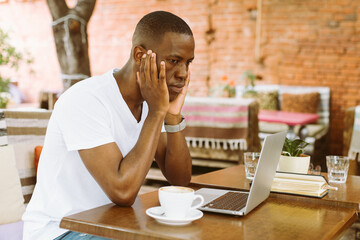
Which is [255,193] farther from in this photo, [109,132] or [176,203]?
[109,132]

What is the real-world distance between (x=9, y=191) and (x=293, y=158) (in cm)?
123

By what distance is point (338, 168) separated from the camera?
166 cm

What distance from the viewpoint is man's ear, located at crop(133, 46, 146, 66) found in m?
1.47

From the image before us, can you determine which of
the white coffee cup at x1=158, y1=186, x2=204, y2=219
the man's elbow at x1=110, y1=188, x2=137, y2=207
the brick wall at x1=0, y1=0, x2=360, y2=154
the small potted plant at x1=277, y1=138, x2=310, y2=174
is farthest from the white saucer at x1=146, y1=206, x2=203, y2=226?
the brick wall at x1=0, y1=0, x2=360, y2=154

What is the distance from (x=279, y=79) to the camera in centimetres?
635

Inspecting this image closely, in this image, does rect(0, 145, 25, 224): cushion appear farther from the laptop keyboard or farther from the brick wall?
the brick wall

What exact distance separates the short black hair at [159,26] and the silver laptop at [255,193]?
1.58ft

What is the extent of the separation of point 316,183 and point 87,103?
76 cm

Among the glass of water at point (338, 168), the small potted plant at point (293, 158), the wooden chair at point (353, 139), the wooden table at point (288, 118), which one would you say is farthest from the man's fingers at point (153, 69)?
the wooden table at point (288, 118)

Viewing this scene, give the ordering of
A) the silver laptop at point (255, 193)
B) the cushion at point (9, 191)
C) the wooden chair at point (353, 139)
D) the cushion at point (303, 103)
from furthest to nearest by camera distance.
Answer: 1. the cushion at point (303, 103)
2. the wooden chair at point (353, 139)
3. the cushion at point (9, 191)
4. the silver laptop at point (255, 193)

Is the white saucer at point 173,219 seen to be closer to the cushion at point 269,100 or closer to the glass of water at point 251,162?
the glass of water at point 251,162

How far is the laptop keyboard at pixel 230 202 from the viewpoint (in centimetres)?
122

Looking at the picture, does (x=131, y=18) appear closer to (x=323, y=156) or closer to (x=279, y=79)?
(x=279, y=79)

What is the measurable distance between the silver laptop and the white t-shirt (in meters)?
0.35
